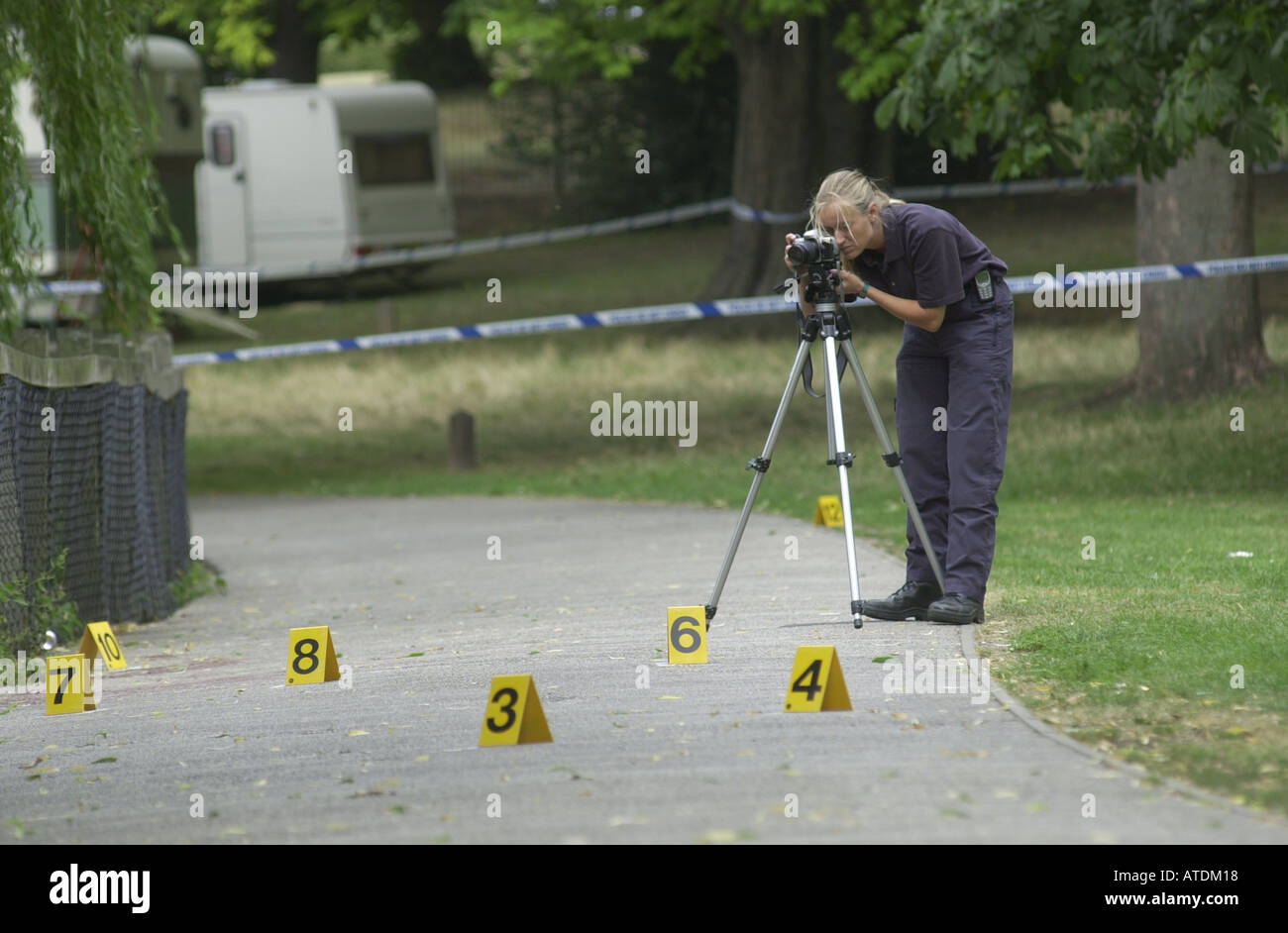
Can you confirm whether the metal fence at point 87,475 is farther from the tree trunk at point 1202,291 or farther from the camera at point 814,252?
the tree trunk at point 1202,291

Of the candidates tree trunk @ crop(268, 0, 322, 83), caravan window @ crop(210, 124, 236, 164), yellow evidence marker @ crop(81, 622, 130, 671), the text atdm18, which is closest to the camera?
yellow evidence marker @ crop(81, 622, 130, 671)

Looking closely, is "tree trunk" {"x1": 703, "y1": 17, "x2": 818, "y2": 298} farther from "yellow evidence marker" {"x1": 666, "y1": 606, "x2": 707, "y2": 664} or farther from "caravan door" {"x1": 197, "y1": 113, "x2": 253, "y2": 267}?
"yellow evidence marker" {"x1": 666, "y1": 606, "x2": 707, "y2": 664}

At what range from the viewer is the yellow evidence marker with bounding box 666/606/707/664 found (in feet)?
23.3

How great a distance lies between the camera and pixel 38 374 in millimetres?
9492

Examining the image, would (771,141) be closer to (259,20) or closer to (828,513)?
(828,513)

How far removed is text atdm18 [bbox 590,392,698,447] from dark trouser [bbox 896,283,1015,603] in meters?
10.7

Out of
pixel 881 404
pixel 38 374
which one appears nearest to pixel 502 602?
pixel 38 374

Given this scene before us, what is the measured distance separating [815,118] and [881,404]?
272 inches

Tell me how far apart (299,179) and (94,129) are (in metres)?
20.1

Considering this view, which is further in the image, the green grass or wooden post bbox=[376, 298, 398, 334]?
wooden post bbox=[376, 298, 398, 334]

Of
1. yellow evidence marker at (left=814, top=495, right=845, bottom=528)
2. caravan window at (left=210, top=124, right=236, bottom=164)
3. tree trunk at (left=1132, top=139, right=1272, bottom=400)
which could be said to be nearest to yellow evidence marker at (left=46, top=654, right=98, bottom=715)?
yellow evidence marker at (left=814, top=495, right=845, bottom=528)

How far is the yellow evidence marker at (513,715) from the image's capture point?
5934 millimetres

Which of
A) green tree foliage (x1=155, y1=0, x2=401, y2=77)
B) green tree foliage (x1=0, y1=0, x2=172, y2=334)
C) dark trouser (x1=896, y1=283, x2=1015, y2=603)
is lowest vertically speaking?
dark trouser (x1=896, y1=283, x2=1015, y2=603)
